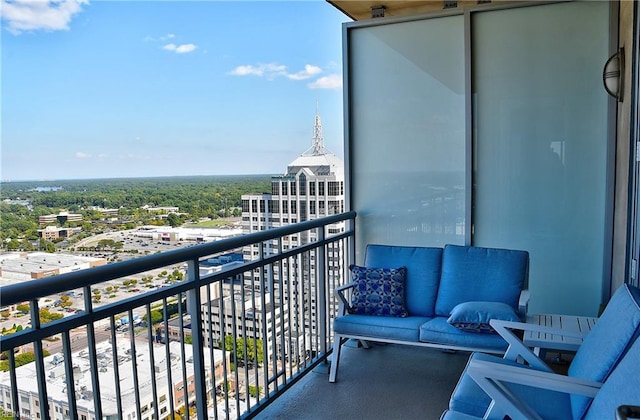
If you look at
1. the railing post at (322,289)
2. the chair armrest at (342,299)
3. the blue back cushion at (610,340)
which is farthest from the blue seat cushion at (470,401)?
the railing post at (322,289)

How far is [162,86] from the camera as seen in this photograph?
8.95 m

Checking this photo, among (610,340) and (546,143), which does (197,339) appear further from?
(546,143)

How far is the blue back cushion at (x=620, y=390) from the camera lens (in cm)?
131

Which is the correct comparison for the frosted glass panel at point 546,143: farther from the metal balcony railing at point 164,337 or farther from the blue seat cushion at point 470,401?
the blue seat cushion at point 470,401

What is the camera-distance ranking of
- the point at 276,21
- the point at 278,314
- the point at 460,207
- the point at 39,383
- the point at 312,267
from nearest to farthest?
the point at 39,383 < the point at 278,314 < the point at 312,267 < the point at 460,207 < the point at 276,21

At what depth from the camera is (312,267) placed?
3.46 meters

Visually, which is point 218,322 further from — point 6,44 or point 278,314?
point 6,44

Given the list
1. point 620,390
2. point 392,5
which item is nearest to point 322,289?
point 620,390

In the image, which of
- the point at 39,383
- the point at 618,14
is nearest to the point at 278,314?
the point at 39,383

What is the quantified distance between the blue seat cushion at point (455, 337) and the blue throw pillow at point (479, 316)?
0.11 feet

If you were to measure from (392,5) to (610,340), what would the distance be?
3.27 meters

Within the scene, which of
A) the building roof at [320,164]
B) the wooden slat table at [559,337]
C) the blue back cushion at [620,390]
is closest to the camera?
the blue back cushion at [620,390]

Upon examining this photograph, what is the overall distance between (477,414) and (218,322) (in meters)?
1.29

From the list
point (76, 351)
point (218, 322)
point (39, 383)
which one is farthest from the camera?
point (218, 322)
